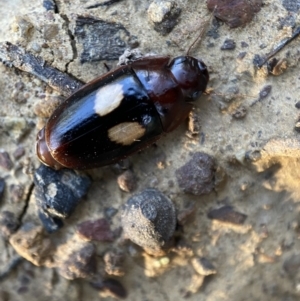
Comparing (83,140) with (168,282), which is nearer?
(83,140)

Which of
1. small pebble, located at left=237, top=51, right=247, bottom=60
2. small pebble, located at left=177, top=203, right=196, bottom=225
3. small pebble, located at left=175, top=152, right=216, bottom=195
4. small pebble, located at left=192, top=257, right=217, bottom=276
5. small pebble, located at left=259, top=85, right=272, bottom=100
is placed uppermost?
small pebble, located at left=237, top=51, right=247, bottom=60

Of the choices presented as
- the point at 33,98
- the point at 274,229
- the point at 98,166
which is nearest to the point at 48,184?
the point at 98,166

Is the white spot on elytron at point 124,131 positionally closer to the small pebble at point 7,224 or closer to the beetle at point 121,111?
the beetle at point 121,111

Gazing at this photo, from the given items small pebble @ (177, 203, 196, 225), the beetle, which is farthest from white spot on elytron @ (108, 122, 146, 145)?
small pebble @ (177, 203, 196, 225)

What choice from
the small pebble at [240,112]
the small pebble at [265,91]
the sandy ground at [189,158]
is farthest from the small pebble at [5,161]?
the small pebble at [265,91]

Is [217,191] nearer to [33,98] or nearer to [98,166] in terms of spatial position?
[98,166]

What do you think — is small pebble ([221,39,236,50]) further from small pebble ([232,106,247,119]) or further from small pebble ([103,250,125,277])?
small pebble ([103,250,125,277])

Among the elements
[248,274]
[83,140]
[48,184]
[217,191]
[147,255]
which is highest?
[83,140]
